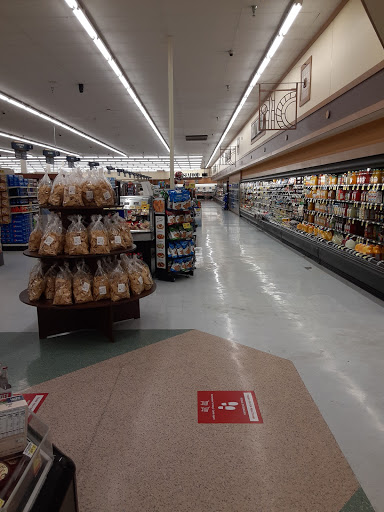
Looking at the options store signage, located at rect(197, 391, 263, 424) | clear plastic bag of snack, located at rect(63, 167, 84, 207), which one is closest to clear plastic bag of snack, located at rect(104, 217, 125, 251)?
clear plastic bag of snack, located at rect(63, 167, 84, 207)

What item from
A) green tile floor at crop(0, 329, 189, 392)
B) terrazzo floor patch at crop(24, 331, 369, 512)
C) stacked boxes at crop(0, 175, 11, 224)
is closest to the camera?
terrazzo floor patch at crop(24, 331, 369, 512)

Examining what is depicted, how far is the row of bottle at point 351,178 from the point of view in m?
5.89

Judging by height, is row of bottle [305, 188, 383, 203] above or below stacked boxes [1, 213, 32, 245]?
above

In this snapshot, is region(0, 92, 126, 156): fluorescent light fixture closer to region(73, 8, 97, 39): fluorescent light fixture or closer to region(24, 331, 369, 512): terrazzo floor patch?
region(73, 8, 97, 39): fluorescent light fixture

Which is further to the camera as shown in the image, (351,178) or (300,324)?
(351,178)

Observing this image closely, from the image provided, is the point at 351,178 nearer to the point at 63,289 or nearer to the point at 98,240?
the point at 98,240

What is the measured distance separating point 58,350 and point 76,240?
46.0 inches

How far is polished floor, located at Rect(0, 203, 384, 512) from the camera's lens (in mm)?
2562

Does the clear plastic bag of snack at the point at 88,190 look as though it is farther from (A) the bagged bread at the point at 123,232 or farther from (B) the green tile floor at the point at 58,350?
(B) the green tile floor at the point at 58,350

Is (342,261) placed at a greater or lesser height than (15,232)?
lesser

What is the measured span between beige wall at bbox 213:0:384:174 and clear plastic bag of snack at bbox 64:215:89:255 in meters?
4.55

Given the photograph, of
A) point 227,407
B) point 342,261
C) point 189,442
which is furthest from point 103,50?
point 189,442

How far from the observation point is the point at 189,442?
2352 mm

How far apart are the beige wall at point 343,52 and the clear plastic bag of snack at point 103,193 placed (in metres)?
4.08
